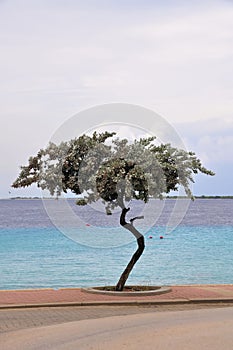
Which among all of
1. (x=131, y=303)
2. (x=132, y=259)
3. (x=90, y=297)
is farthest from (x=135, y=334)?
(x=132, y=259)

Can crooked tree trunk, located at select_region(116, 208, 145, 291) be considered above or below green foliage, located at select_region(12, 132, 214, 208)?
below

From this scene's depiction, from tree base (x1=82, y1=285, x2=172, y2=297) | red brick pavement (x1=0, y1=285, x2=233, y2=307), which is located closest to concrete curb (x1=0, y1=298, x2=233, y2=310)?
red brick pavement (x1=0, y1=285, x2=233, y2=307)

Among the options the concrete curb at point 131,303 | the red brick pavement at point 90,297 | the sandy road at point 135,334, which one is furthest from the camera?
the red brick pavement at point 90,297

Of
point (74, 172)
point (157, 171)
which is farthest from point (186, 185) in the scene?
point (74, 172)

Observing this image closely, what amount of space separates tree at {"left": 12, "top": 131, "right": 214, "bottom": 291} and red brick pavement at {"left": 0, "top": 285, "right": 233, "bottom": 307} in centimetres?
155

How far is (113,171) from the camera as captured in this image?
18891 millimetres

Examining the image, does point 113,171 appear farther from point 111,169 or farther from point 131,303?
point 131,303

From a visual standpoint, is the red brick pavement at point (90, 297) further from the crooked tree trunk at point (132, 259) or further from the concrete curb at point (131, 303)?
the crooked tree trunk at point (132, 259)

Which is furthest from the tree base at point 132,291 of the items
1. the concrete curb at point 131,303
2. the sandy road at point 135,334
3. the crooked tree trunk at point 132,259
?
the sandy road at point 135,334

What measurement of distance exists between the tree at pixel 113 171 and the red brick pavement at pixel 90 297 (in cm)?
155

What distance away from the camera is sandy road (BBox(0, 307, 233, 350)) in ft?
32.9

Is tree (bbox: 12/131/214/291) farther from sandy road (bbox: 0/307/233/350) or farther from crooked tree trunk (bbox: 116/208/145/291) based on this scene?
sandy road (bbox: 0/307/233/350)

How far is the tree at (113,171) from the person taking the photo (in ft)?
62.4

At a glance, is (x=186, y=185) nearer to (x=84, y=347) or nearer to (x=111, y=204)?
(x=111, y=204)
